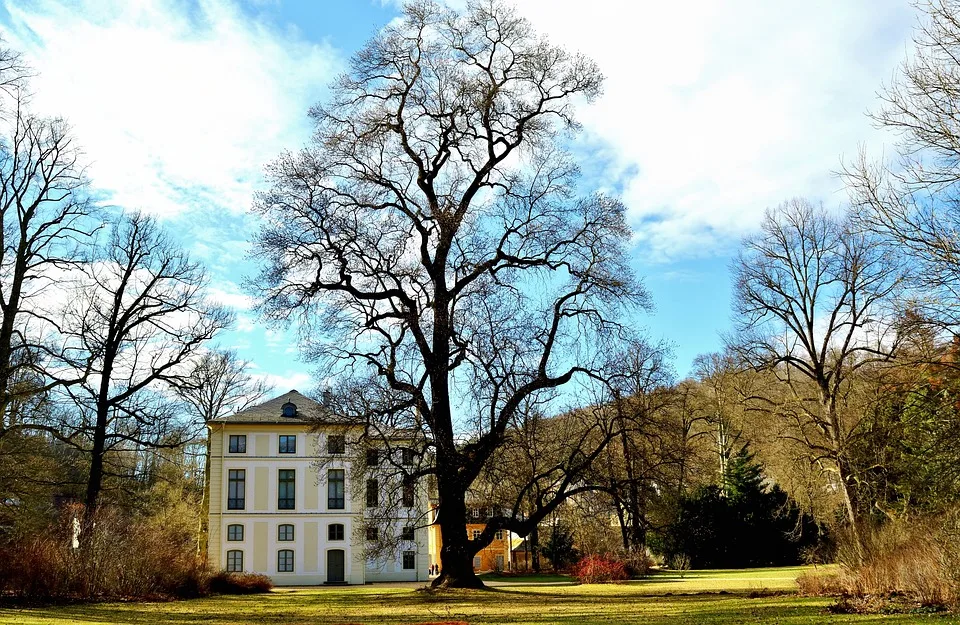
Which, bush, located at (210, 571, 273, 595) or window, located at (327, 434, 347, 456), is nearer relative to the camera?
window, located at (327, 434, 347, 456)

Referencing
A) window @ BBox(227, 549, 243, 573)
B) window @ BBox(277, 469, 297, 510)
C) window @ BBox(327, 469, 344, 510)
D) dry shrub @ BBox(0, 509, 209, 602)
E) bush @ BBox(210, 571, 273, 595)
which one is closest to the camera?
dry shrub @ BBox(0, 509, 209, 602)

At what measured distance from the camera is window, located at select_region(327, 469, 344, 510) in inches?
1817

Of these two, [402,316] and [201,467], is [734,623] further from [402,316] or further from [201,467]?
[201,467]

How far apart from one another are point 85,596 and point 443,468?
9601 mm

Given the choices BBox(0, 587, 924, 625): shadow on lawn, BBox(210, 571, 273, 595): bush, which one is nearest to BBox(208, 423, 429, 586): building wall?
BBox(210, 571, 273, 595): bush

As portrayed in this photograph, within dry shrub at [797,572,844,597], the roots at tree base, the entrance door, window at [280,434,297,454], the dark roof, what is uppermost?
the dark roof

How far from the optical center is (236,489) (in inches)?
1772

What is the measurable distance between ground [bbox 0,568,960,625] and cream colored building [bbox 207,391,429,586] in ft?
71.2

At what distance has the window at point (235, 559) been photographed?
1737 inches

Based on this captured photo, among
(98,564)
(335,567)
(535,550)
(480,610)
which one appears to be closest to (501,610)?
(480,610)

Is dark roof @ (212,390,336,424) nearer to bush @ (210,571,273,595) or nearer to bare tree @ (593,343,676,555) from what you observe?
bush @ (210,571,273,595)

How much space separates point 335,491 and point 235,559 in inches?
247

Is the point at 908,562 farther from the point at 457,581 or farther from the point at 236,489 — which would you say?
the point at 236,489

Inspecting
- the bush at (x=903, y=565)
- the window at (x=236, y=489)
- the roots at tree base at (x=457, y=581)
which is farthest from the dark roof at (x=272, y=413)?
the bush at (x=903, y=565)
